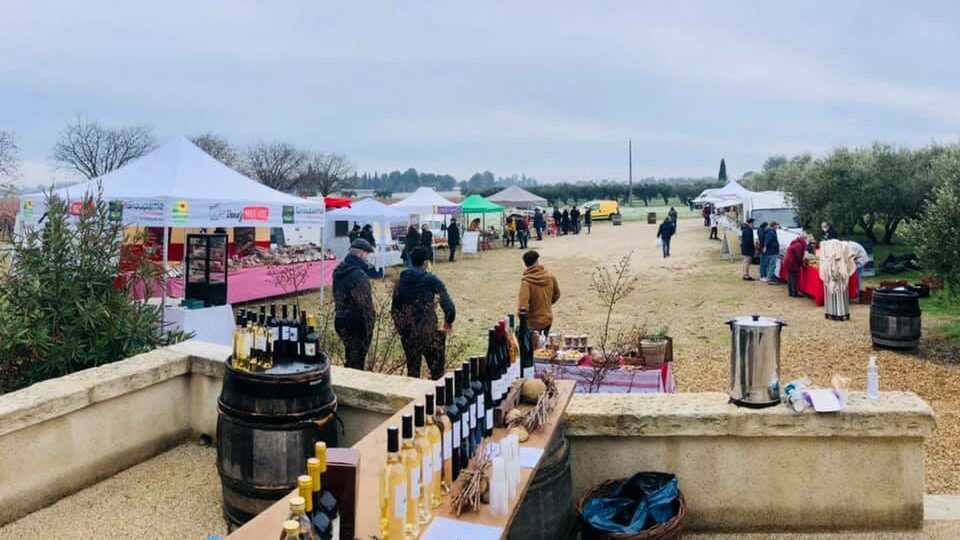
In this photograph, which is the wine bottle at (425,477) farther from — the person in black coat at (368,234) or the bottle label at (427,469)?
the person in black coat at (368,234)

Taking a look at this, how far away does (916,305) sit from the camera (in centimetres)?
941

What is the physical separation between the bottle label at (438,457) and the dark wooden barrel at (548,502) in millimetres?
706

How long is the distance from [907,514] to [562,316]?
919 cm

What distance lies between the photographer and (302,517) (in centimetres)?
171

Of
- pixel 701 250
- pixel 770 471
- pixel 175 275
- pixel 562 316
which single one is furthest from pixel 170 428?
pixel 701 250

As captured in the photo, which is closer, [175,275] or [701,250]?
[175,275]

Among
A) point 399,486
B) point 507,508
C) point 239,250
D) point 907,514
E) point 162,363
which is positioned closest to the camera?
point 399,486

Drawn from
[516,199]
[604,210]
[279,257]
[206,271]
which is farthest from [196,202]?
[604,210]

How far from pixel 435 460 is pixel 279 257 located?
14711 millimetres

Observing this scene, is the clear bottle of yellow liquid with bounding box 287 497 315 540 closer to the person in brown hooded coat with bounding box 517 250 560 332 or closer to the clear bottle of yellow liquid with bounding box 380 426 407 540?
the clear bottle of yellow liquid with bounding box 380 426 407 540

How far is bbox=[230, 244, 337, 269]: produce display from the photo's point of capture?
48.9ft

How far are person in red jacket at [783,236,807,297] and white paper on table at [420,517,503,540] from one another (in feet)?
45.1

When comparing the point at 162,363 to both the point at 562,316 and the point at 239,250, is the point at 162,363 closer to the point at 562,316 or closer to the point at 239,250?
the point at 562,316

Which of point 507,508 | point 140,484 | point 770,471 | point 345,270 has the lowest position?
point 140,484
